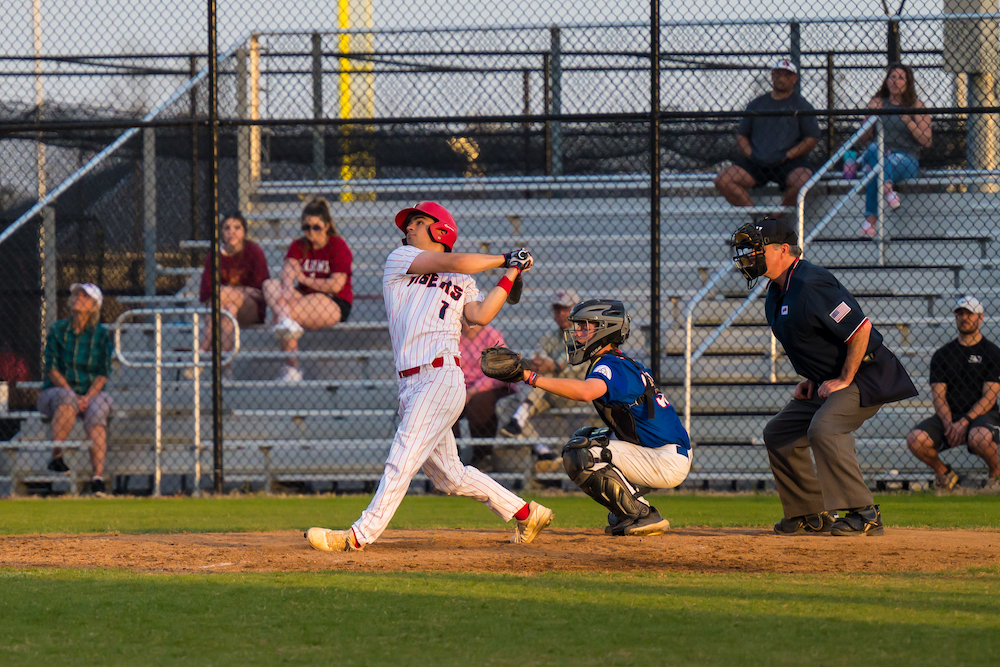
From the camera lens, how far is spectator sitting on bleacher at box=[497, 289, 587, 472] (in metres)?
9.59

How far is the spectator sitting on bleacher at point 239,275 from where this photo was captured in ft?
35.2

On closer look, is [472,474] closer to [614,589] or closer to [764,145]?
[614,589]

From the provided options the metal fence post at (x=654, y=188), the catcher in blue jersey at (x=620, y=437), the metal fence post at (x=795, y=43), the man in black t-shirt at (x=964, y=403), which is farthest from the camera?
the metal fence post at (x=795, y=43)

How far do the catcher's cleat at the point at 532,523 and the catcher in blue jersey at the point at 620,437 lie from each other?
250 millimetres

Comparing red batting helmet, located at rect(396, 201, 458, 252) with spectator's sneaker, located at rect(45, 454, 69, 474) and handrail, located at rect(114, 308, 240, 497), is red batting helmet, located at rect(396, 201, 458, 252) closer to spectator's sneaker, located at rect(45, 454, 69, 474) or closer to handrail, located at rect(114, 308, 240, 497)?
handrail, located at rect(114, 308, 240, 497)

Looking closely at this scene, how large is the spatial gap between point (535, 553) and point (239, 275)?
605 cm

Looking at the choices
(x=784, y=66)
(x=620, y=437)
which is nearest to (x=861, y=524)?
(x=620, y=437)

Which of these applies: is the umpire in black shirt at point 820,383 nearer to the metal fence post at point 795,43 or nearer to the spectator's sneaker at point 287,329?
the spectator's sneaker at point 287,329

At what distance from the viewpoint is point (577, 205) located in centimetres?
1302

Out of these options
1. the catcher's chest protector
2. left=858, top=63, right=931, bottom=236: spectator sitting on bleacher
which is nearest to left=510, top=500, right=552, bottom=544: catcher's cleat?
the catcher's chest protector

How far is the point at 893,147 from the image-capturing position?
457 inches

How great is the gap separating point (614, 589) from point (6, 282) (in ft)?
31.9

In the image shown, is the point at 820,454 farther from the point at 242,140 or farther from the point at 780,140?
the point at 242,140

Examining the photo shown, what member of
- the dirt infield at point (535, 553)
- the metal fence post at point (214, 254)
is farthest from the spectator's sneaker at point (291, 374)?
the dirt infield at point (535, 553)
